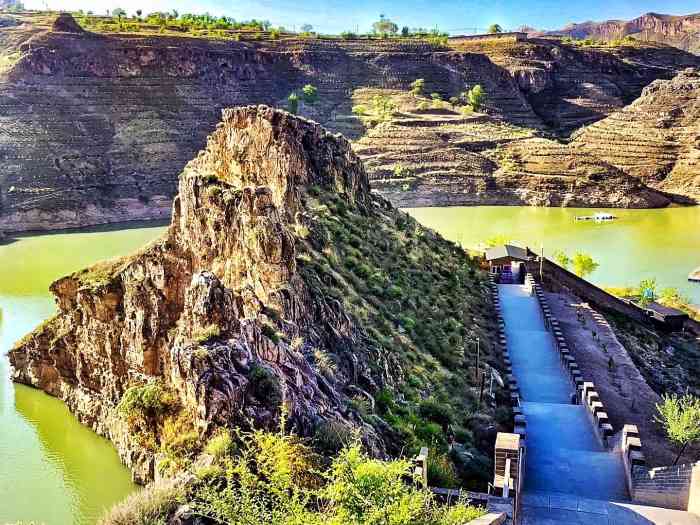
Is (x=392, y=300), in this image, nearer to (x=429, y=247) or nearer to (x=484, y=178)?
(x=429, y=247)

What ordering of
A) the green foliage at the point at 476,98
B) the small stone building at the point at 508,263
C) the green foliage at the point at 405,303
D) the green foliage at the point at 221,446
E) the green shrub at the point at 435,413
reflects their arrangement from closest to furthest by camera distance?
the green foliage at the point at 221,446, the green foliage at the point at 405,303, the green shrub at the point at 435,413, the small stone building at the point at 508,263, the green foliage at the point at 476,98

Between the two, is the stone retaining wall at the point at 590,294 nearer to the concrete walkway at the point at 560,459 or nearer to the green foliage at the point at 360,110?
the concrete walkway at the point at 560,459

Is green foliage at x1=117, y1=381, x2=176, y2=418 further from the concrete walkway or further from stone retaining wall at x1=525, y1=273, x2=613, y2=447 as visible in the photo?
stone retaining wall at x1=525, y1=273, x2=613, y2=447

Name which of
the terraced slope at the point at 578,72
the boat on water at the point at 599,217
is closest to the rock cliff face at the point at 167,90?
the terraced slope at the point at 578,72

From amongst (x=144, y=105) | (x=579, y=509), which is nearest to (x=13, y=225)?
(x=144, y=105)

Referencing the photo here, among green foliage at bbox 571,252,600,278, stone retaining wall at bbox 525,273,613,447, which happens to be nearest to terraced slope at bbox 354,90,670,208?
green foliage at bbox 571,252,600,278

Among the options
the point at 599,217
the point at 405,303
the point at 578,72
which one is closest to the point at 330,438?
the point at 405,303
